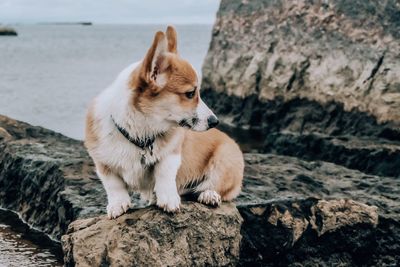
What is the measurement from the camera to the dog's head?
511 cm

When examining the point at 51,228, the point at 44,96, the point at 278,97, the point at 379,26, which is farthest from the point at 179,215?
the point at 44,96

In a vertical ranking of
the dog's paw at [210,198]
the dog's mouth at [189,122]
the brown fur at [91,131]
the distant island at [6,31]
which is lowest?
the distant island at [6,31]

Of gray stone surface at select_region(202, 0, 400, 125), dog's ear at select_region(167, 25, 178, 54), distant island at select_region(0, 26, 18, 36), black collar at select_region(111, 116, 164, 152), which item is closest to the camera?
black collar at select_region(111, 116, 164, 152)

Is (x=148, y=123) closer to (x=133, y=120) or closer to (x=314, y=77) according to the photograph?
(x=133, y=120)

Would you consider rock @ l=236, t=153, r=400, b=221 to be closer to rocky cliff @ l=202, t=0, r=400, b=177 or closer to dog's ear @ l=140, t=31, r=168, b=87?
dog's ear @ l=140, t=31, r=168, b=87

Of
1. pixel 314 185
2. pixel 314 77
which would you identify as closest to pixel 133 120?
pixel 314 185

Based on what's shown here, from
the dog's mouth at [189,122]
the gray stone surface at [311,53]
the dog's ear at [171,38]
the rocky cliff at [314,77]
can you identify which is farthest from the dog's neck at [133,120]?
the gray stone surface at [311,53]

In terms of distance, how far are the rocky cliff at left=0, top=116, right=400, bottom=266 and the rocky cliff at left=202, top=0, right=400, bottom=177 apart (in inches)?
155

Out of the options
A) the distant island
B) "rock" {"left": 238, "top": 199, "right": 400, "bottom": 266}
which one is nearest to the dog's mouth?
"rock" {"left": 238, "top": 199, "right": 400, "bottom": 266}

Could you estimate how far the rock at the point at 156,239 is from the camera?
17.8 ft

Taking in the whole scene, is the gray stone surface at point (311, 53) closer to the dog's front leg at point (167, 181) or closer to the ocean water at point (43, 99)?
the ocean water at point (43, 99)

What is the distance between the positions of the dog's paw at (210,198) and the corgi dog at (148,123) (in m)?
0.35

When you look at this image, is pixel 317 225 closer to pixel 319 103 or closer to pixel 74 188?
pixel 74 188

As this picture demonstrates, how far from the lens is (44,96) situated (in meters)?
27.1
